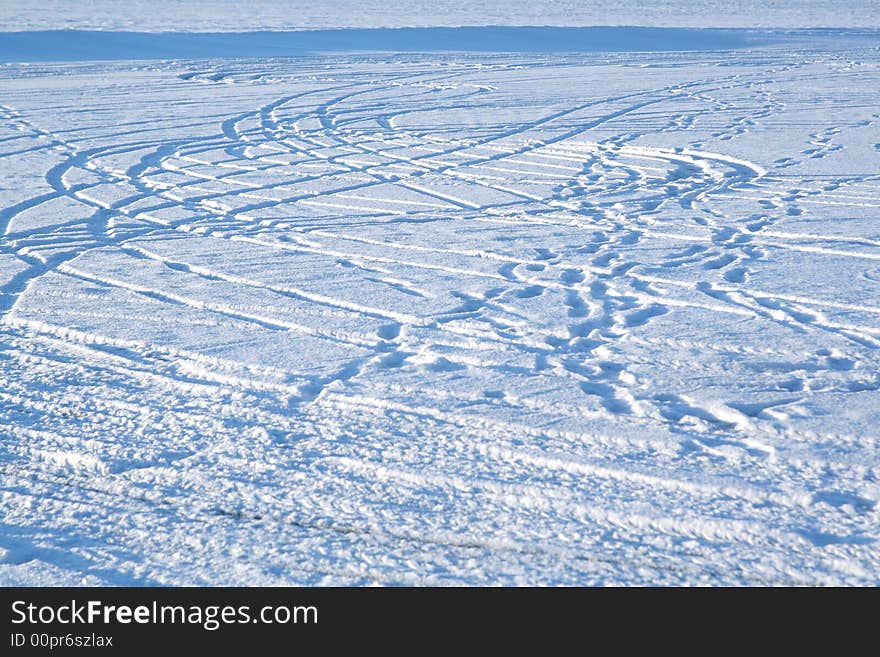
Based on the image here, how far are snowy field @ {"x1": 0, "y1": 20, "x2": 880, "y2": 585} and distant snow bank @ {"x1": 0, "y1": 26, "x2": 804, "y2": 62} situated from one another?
1269 cm

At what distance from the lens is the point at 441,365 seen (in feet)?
13.6

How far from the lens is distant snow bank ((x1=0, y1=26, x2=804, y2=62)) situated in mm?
21000

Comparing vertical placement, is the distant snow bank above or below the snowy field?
below

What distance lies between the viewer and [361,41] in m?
23.9

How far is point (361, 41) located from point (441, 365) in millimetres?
21109

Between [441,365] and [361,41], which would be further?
[361,41]

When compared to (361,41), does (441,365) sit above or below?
above

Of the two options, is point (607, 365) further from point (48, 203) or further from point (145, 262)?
point (48, 203)

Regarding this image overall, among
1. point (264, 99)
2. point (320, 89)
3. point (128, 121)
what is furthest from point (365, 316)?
point (320, 89)

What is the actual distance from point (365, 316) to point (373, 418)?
1218 millimetres

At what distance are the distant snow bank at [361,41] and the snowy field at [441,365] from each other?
41.6 ft

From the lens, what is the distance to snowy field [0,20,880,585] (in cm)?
284

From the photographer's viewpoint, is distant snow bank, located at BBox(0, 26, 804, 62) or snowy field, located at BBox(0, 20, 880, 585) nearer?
snowy field, located at BBox(0, 20, 880, 585)

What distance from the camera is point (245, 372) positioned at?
13.3 ft
